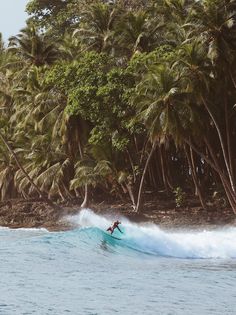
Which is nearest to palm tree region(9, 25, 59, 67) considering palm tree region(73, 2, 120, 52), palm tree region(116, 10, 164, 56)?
palm tree region(73, 2, 120, 52)

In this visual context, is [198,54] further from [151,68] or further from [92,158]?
[92,158]

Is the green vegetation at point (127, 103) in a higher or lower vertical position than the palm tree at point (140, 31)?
lower

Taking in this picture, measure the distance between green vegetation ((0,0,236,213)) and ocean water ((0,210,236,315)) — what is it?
6320 millimetres

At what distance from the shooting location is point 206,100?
3186 cm

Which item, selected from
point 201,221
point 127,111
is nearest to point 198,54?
point 127,111

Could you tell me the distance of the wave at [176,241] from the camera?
2494cm

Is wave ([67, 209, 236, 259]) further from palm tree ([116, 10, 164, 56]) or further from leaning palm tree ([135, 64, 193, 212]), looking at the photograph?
palm tree ([116, 10, 164, 56])

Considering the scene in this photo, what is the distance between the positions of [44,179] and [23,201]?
3.74 meters

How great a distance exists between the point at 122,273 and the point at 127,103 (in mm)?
16494

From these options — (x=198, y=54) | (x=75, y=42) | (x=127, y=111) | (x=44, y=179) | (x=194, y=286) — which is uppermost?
(x=75, y=42)

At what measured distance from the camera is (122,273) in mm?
A: 20109

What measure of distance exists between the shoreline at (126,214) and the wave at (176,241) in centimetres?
180

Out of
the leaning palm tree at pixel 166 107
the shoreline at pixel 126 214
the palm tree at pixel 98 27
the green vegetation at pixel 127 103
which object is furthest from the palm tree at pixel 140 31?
the shoreline at pixel 126 214

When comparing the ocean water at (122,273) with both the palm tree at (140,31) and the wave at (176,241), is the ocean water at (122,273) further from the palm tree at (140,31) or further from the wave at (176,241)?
the palm tree at (140,31)
